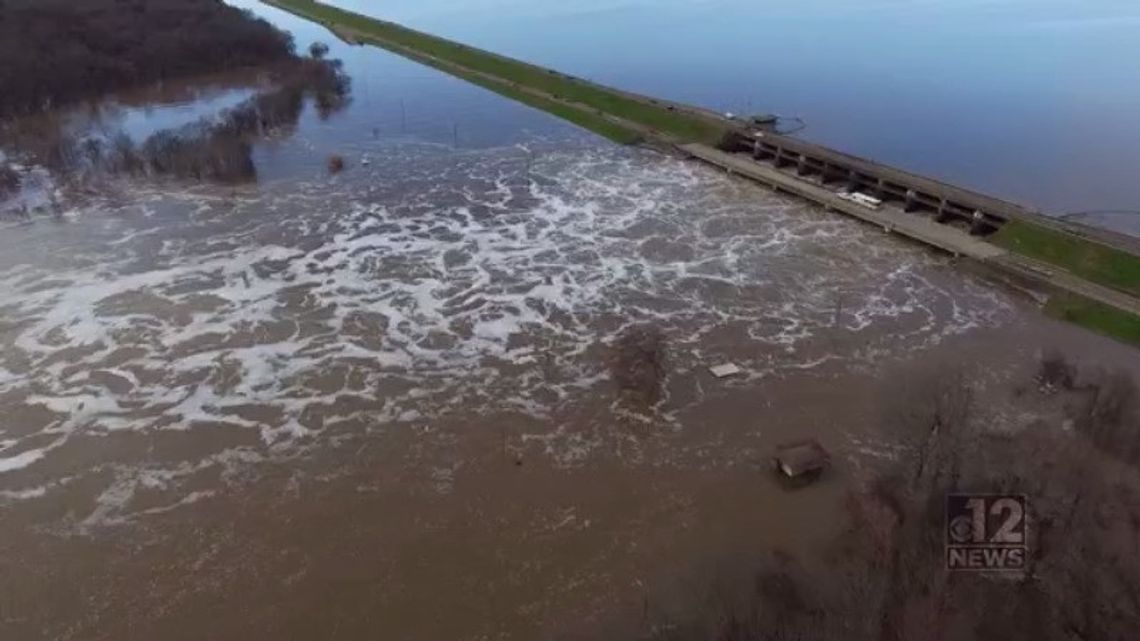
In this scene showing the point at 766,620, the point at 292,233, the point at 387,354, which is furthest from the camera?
the point at 292,233

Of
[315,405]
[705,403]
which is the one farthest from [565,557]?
[315,405]

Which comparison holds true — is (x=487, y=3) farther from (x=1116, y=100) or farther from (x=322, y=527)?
(x=322, y=527)

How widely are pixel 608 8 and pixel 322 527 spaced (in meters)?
93.5

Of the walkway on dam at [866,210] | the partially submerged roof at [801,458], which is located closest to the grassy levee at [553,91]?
the walkway on dam at [866,210]

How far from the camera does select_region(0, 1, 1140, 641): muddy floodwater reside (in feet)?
62.8

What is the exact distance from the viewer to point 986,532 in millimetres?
18578

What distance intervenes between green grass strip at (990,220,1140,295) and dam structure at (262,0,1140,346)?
0.04 metres

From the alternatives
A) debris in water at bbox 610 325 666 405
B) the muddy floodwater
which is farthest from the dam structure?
debris in water at bbox 610 325 666 405

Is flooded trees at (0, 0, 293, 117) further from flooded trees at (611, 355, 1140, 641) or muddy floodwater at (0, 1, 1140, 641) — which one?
flooded trees at (611, 355, 1140, 641)

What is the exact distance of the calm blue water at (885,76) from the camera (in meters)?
44.4

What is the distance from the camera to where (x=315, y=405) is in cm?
2533

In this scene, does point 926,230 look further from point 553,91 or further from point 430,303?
point 553,91

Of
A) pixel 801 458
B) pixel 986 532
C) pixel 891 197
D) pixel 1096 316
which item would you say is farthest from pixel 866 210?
pixel 986 532

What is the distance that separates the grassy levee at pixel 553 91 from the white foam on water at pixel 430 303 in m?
10.00
